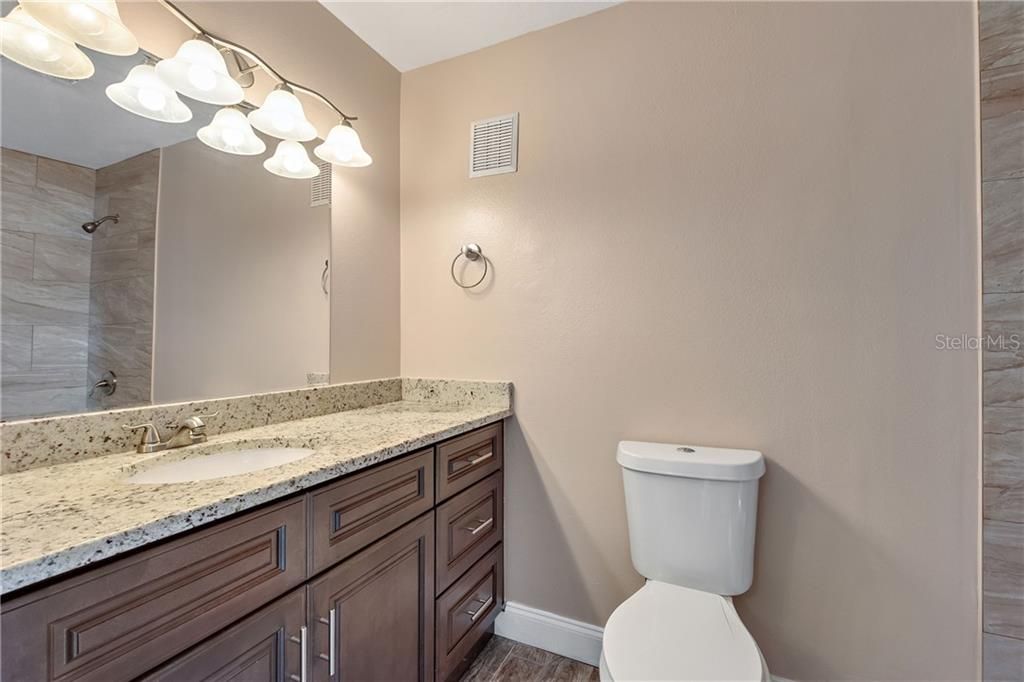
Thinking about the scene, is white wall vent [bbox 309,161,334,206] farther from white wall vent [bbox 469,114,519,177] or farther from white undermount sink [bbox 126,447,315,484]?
white undermount sink [bbox 126,447,315,484]

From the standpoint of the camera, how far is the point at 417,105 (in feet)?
6.48

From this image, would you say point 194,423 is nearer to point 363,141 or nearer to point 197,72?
point 197,72

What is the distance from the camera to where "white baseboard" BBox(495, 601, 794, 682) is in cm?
161

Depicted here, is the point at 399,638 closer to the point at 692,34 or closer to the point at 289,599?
the point at 289,599

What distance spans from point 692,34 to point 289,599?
2.00 m

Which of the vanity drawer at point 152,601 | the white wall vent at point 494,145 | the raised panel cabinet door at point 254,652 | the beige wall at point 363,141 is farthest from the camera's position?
the white wall vent at point 494,145

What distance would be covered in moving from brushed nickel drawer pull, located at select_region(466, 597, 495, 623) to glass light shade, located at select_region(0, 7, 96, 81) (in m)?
1.86

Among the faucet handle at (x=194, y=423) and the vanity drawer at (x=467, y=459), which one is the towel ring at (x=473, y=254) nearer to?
the vanity drawer at (x=467, y=459)

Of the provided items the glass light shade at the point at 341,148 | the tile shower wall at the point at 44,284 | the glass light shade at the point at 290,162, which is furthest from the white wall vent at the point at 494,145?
the tile shower wall at the point at 44,284

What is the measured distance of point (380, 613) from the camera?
112 centimetres

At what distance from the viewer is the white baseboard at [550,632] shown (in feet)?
5.27

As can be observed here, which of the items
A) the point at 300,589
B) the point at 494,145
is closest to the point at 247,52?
the point at 494,145

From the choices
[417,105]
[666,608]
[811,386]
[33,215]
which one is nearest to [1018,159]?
[811,386]

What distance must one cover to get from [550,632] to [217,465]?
132cm
